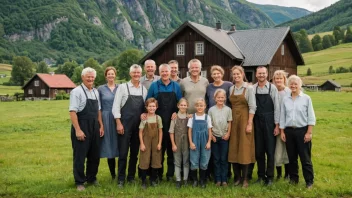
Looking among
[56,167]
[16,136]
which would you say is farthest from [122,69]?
[56,167]

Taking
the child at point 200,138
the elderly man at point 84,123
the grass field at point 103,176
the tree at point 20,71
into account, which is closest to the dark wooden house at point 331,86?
the grass field at point 103,176

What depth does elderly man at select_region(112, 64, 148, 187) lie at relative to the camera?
7.23 metres

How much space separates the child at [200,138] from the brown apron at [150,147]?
0.68 meters

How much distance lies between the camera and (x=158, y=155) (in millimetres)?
7285

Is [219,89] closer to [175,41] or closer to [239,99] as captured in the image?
[239,99]

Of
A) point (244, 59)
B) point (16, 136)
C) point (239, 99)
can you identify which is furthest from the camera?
point (244, 59)

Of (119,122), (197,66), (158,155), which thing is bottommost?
(158,155)

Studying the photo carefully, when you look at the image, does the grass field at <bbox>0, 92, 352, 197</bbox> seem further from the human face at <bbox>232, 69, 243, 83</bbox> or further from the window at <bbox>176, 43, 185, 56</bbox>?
the window at <bbox>176, 43, 185, 56</bbox>

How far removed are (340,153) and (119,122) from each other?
671cm

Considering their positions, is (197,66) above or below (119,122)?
above

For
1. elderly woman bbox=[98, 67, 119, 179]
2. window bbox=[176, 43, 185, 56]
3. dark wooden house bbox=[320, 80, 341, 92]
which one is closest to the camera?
elderly woman bbox=[98, 67, 119, 179]

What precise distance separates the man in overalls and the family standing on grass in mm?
19

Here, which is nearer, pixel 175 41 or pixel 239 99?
pixel 239 99

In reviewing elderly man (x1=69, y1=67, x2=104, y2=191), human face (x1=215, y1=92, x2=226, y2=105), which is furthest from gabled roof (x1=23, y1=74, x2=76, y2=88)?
human face (x1=215, y1=92, x2=226, y2=105)
